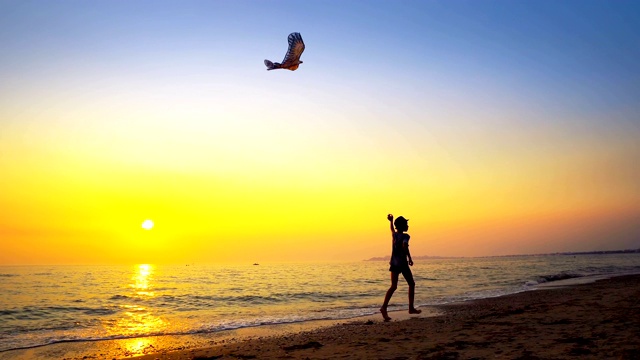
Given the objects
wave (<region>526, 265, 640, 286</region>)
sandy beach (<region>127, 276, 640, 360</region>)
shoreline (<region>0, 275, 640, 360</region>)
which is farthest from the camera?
wave (<region>526, 265, 640, 286</region>)

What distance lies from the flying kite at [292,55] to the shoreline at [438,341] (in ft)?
24.6

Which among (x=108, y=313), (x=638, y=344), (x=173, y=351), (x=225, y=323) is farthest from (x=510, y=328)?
(x=108, y=313)

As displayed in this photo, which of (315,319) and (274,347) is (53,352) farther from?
(315,319)

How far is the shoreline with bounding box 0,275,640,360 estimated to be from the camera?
21.7ft

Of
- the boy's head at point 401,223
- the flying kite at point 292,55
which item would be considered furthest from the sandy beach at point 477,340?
the flying kite at point 292,55

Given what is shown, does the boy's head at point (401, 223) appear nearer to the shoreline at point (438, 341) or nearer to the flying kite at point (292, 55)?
the shoreline at point (438, 341)

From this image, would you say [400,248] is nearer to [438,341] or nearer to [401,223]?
[401,223]

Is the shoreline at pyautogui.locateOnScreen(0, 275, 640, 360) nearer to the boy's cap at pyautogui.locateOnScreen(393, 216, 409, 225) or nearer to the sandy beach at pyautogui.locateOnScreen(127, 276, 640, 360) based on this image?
the sandy beach at pyautogui.locateOnScreen(127, 276, 640, 360)

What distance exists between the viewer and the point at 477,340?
7.64 meters

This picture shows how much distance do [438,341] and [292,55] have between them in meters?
9.12

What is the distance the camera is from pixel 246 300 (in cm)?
2356

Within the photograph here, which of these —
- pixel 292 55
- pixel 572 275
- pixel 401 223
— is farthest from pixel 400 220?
pixel 572 275

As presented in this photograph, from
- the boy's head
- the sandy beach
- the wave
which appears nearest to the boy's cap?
the boy's head

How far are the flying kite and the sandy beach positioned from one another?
24.7 feet
